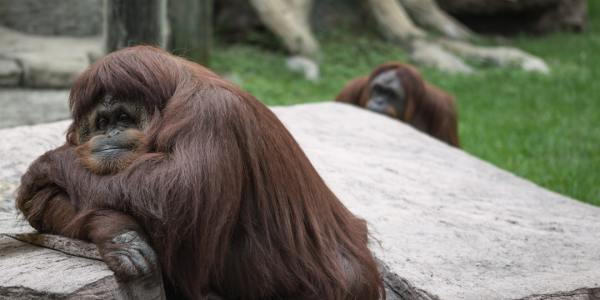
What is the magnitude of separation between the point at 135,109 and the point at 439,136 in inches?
195

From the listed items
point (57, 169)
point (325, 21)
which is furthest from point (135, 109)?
point (325, 21)

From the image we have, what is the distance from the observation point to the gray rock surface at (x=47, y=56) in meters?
7.88

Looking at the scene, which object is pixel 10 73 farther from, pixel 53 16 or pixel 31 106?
pixel 53 16

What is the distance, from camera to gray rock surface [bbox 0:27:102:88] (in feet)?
25.8

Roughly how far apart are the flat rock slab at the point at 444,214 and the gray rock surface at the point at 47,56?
9.42 ft

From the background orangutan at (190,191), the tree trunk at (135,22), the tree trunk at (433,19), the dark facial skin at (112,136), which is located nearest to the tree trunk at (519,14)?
the tree trunk at (433,19)

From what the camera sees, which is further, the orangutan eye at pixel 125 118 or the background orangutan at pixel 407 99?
the background orangutan at pixel 407 99

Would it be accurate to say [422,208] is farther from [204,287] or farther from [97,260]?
[97,260]

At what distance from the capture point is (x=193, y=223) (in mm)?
2812

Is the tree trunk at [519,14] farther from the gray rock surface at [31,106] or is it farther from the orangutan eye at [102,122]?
the orangutan eye at [102,122]

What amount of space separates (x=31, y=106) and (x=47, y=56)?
1.16 m

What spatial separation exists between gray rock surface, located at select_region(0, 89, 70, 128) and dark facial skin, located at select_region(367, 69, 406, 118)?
2692 mm

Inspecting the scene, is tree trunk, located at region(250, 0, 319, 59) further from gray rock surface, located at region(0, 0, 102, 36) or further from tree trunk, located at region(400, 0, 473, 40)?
tree trunk, located at region(400, 0, 473, 40)

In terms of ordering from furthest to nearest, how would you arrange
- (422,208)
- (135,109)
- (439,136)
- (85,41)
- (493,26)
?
(493,26)
(85,41)
(439,136)
(422,208)
(135,109)
